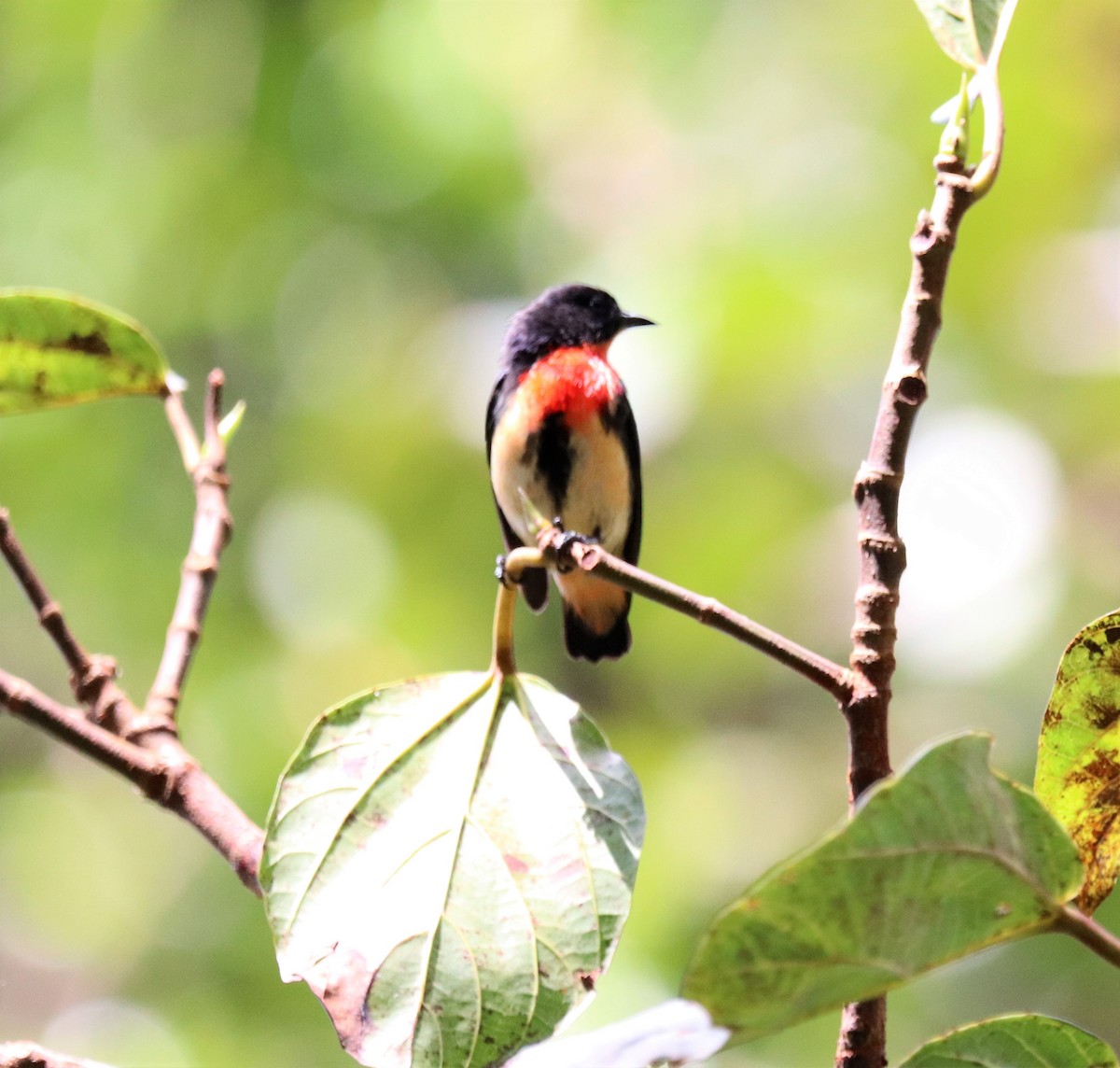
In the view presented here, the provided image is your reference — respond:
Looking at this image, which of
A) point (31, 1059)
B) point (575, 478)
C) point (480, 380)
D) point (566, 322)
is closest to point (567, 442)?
point (575, 478)

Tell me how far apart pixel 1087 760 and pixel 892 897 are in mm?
385

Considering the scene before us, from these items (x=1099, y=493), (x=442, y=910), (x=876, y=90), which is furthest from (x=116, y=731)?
(x=876, y=90)

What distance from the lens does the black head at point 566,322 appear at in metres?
3.68

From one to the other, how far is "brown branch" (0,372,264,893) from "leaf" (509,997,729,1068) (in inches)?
21.0

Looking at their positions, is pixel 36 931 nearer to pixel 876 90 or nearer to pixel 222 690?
pixel 222 690

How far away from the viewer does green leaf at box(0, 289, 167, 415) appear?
170cm

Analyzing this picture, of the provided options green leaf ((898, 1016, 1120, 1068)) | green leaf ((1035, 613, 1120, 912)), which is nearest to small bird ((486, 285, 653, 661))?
green leaf ((1035, 613, 1120, 912))

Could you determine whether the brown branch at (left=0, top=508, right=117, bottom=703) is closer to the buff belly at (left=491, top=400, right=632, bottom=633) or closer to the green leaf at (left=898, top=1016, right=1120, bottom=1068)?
the green leaf at (left=898, top=1016, right=1120, bottom=1068)

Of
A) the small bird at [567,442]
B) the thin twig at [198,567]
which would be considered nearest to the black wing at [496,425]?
the small bird at [567,442]

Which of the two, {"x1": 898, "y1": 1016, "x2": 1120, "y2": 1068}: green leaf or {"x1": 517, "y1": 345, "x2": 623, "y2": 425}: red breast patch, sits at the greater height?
{"x1": 517, "y1": 345, "x2": 623, "y2": 425}: red breast patch

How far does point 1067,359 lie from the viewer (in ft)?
20.9

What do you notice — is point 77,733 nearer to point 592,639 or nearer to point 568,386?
point 568,386

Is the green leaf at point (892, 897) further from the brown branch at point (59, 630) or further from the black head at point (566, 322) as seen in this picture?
the black head at point (566, 322)

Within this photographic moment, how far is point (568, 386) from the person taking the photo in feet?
10.8
